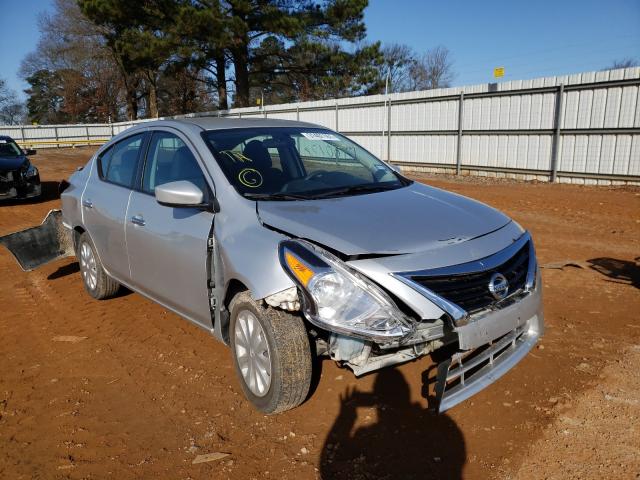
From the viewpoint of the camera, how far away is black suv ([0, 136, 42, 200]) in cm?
1116

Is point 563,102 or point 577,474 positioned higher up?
point 563,102

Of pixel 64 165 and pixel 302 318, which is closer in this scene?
pixel 302 318

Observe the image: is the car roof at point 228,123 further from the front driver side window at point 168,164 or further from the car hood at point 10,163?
the car hood at point 10,163

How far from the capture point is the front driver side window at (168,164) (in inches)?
139

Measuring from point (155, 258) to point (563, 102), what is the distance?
1148 cm

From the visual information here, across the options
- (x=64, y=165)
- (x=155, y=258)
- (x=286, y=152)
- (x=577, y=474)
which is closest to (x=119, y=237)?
(x=155, y=258)

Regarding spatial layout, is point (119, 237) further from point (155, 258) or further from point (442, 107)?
point (442, 107)

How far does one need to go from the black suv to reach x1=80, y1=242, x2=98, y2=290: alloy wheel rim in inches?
305

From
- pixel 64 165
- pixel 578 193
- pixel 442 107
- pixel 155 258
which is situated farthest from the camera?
pixel 64 165

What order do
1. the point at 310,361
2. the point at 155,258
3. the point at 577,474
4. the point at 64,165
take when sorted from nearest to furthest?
the point at 577,474
the point at 310,361
the point at 155,258
the point at 64,165

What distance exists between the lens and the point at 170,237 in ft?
11.2

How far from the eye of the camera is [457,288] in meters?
2.48

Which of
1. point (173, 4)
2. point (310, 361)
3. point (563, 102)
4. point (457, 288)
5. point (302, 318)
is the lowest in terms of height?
point (310, 361)

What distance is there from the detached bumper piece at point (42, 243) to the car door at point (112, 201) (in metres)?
0.92
